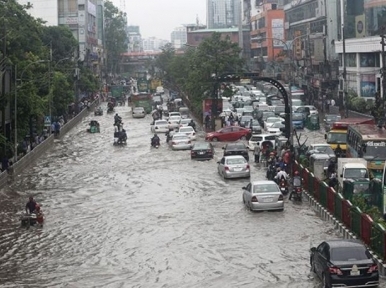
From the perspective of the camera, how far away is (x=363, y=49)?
86875 millimetres

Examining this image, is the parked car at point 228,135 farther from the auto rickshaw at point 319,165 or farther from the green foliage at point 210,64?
the auto rickshaw at point 319,165

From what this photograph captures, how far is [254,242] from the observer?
26547 millimetres

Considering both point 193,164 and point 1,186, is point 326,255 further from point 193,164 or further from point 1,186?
point 193,164

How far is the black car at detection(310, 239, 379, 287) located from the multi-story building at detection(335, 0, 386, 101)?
61.9m

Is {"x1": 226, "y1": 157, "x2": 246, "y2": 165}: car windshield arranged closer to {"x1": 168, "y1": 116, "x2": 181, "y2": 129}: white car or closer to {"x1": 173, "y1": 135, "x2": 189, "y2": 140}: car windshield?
{"x1": 173, "y1": 135, "x2": 189, "y2": 140}: car windshield

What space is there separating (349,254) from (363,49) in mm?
69691

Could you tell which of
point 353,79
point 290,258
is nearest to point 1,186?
point 290,258

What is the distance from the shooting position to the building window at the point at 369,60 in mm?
85562

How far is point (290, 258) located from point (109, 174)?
23.3 metres

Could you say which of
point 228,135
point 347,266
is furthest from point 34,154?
point 347,266

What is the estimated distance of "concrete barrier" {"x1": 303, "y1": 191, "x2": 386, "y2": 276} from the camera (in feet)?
71.2

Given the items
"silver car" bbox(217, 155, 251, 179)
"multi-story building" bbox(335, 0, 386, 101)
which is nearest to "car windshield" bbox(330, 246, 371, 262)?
"silver car" bbox(217, 155, 251, 179)

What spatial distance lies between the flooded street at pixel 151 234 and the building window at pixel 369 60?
42.5m

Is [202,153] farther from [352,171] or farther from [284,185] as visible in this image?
[352,171]
